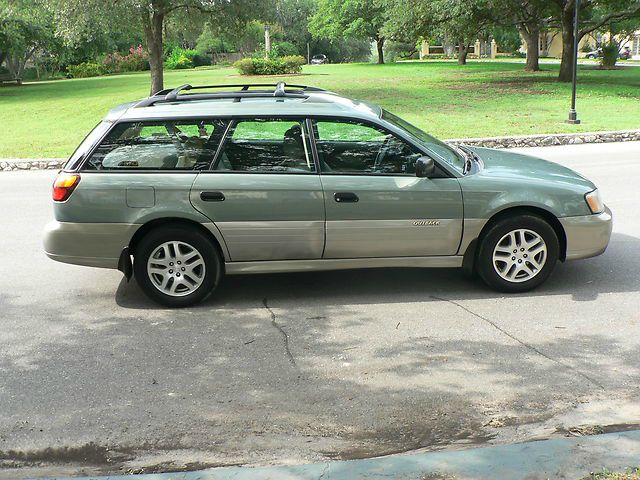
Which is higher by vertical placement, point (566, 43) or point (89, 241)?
point (566, 43)

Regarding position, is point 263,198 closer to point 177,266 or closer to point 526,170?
point 177,266

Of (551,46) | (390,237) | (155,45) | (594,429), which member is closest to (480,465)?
(594,429)

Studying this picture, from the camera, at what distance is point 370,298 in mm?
6512

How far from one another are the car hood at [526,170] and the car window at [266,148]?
5.02 feet

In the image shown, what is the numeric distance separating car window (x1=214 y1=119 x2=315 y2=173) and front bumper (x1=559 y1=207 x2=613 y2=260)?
7.26ft

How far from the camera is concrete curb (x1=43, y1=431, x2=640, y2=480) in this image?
11.0 ft

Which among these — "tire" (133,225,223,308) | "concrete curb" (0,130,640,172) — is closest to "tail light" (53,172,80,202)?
"tire" (133,225,223,308)

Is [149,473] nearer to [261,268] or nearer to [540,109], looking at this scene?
[261,268]

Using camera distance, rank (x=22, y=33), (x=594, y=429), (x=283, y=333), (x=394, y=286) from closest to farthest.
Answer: (x=594, y=429), (x=283, y=333), (x=394, y=286), (x=22, y=33)

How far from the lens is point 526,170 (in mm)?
6617

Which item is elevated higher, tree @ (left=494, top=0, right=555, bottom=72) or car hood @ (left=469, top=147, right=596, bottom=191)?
tree @ (left=494, top=0, right=555, bottom=72)

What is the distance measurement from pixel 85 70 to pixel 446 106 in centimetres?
4464

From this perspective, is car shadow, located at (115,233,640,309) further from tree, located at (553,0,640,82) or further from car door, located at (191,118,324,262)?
tree, located at (553,0,640,82)

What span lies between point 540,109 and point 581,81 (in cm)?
1271
